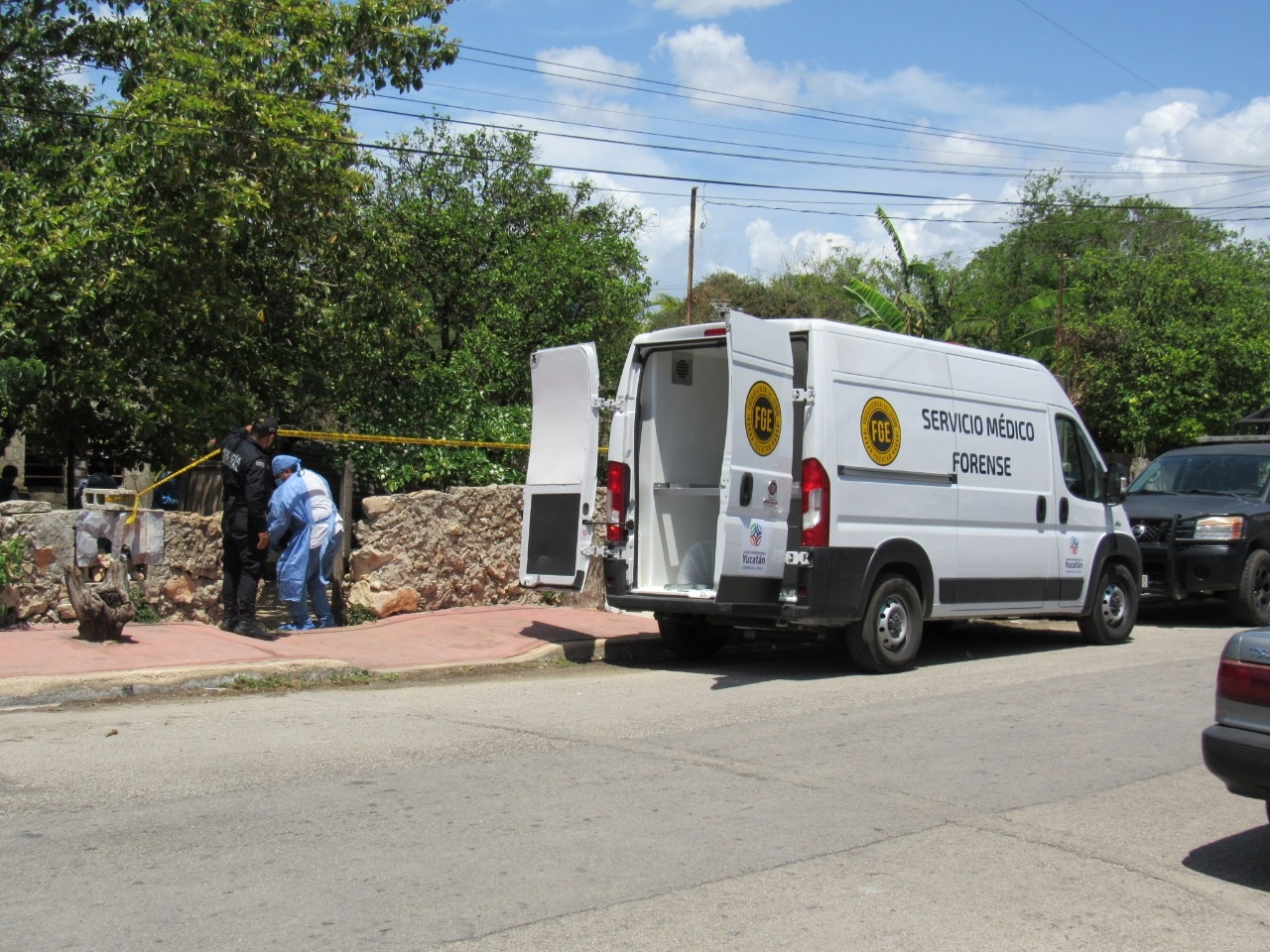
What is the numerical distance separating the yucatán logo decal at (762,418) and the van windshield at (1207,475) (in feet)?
25.8

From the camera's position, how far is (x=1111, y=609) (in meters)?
12.7

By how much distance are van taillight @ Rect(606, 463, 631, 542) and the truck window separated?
444 centimetres

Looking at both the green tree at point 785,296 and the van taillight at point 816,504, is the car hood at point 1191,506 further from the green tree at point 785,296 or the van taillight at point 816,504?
the green tree at point 785,296

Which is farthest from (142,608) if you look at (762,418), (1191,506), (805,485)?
(1191,506)

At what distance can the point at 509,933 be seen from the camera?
13.9 feet

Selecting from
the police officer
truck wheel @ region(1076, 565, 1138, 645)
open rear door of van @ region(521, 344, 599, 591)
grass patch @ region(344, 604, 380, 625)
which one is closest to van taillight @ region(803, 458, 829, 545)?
open rear door of van @ region(521, 344, 599, 591)

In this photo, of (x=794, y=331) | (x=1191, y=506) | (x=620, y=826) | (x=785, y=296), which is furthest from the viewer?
(x=785, y=296)

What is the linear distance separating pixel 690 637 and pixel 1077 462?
427cm

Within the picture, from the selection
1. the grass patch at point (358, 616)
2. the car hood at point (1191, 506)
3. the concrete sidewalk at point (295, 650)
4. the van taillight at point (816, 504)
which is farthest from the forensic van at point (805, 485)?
the car hood at point (1191, 506)

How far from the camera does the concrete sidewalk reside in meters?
8.27

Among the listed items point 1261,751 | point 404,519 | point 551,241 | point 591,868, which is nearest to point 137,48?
point 551,241

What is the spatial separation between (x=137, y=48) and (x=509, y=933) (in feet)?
48.7

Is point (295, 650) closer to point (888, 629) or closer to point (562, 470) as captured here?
point (562, 470)

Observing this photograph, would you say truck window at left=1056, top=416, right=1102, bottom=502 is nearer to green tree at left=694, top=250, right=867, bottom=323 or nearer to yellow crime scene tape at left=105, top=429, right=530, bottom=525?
yellow crime scene tape at left=105, top=429, right=530, bottom=525
